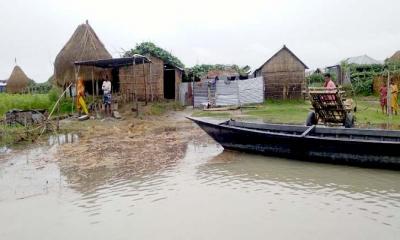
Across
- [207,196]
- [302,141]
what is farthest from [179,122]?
[207,196]

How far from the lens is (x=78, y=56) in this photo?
19.3 m

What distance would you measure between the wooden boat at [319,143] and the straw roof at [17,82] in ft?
102

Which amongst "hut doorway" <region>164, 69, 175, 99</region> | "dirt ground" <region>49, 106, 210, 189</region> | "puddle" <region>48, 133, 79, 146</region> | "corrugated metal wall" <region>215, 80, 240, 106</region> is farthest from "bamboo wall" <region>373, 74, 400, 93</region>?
"puddle" <region>48, 133, 79, 146</region>

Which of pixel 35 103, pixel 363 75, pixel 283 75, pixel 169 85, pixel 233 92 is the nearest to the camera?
pixel 35 103

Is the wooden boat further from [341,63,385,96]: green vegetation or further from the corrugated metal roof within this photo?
the corrugated metal roof

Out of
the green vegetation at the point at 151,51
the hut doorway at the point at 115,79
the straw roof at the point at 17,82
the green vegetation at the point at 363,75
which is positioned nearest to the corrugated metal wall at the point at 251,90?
the green vegetation at the point at 151,51

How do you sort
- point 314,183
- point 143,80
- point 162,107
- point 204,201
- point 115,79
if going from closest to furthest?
point 204,201 → point 314,183 → point 162,107 → point 143,80 → point 115,79

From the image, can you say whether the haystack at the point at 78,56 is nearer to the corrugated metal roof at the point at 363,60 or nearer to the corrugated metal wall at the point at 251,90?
the corrugated metal wall at the point at 251,90

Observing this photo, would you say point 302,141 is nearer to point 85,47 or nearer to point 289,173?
point 289,173

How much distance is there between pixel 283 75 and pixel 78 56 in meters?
11.1

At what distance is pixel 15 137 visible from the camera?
1112 cm

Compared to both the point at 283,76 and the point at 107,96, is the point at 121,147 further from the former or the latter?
the point at 283,76

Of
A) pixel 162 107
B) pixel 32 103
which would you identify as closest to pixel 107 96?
pixel 162 107

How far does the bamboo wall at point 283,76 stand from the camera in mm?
21594
